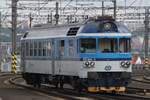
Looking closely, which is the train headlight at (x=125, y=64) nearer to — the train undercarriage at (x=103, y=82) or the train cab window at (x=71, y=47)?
the train undercarriage at (x=103, y=82)

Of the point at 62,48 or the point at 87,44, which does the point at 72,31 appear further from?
the point at 87,44

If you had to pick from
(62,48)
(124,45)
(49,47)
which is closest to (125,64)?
(124,45)

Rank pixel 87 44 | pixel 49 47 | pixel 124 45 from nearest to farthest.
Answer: pixel 87 44, pixel 124 45, pixel 49 47

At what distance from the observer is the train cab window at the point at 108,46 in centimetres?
2317

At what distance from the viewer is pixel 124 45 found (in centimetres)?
2345

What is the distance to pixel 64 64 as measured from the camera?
24.6 meters

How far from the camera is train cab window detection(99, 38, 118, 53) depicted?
23172 mm

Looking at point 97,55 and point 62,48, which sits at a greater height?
point 62,48

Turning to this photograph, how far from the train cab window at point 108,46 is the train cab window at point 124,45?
0.79ft

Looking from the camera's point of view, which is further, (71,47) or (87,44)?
(71,47)

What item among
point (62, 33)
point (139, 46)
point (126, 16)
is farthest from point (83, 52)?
point (139, 46)

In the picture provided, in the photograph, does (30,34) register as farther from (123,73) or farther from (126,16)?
(126,16)

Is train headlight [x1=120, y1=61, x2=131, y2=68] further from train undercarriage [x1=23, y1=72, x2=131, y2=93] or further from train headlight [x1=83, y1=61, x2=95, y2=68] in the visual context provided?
train headlight [x1=83, y1=61, x2=95, y2=68]

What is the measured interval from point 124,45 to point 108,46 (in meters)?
0.70
